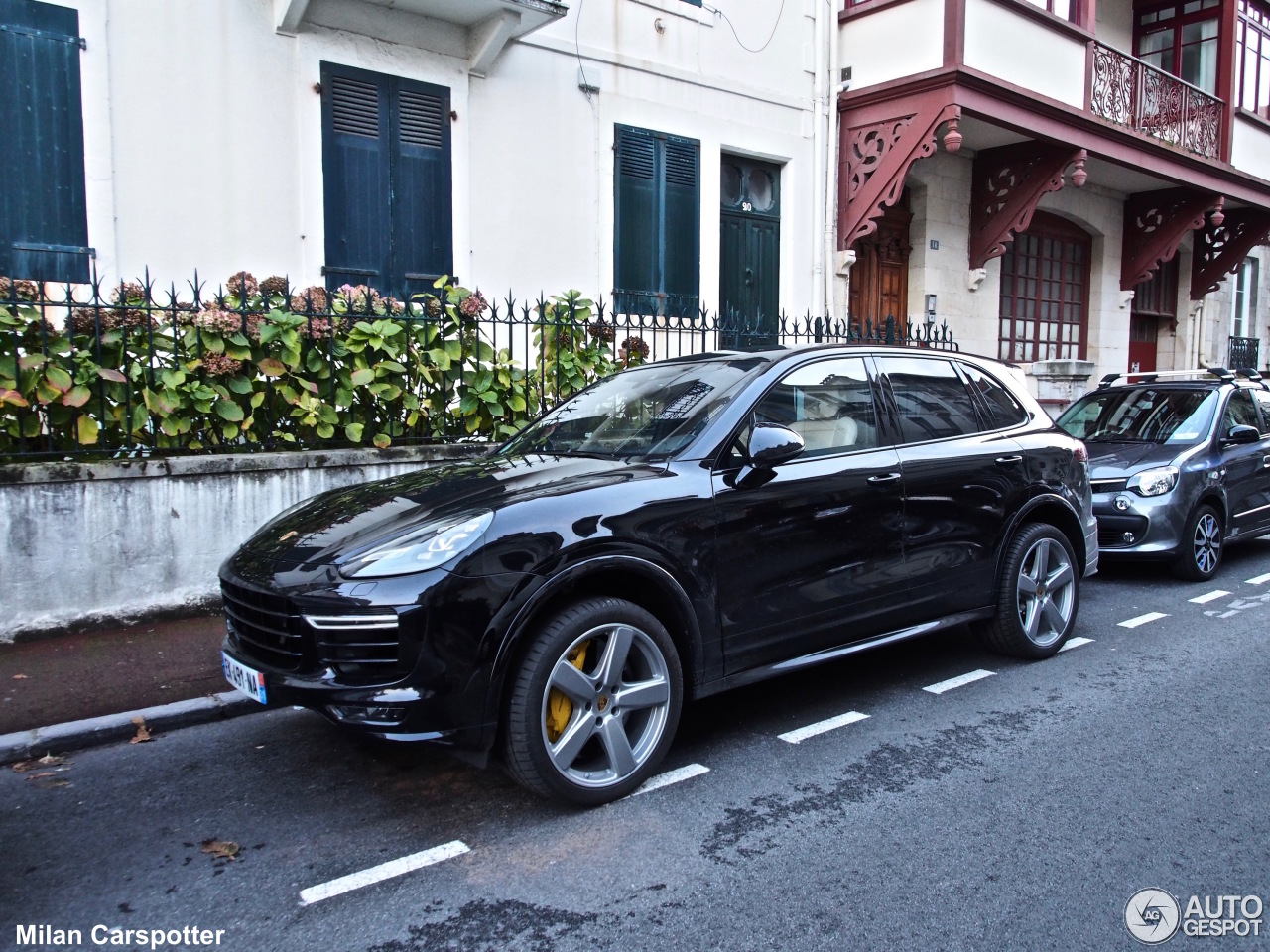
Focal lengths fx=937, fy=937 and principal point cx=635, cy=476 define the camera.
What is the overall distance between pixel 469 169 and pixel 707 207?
314 centimetres

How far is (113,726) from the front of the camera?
4.33 metres

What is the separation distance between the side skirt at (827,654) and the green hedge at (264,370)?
360 centimetres

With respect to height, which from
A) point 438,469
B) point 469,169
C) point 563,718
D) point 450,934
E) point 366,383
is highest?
point 469,169

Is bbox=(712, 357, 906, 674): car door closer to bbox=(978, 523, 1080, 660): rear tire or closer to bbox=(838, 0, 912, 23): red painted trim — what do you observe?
bbox=(978, 523, 1080, 660): rear tire

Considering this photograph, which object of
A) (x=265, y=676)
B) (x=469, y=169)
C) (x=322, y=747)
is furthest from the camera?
(x=469, y=169)

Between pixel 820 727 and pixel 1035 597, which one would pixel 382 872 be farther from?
pixel 1035 597

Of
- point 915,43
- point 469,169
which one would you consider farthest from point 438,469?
point 915,43

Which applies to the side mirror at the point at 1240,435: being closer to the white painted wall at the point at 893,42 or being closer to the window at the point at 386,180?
the white painted wall at the point at 893,42

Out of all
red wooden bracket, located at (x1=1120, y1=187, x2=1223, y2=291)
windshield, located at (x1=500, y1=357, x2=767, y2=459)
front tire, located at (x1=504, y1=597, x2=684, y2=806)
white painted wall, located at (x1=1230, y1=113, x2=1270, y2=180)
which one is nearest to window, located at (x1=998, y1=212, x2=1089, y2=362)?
red wooden bracket, located at (x1=1120, y1=187, x2=1223, y2=291)

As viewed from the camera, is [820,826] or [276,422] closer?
[820,826]

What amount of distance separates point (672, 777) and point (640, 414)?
1642 millimetres

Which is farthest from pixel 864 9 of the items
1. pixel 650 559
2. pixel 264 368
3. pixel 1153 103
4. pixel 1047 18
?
pixel 650 559

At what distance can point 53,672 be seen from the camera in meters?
5.01

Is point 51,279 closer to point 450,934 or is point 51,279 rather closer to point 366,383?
point 366,383
